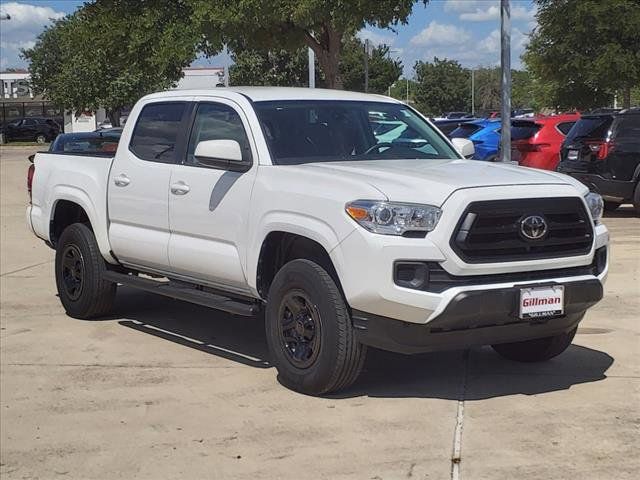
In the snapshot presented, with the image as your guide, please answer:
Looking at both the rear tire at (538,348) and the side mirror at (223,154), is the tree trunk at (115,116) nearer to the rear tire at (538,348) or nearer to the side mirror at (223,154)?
the side mirror at (223,154)

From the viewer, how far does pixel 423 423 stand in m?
5.29

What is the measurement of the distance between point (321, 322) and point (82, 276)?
3259mm

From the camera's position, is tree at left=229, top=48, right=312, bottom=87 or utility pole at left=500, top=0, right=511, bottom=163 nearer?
utility pole at left=500, top=0, right=511, bottom=163

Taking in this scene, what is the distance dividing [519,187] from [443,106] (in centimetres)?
9071

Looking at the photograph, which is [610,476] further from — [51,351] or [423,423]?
[51,351]

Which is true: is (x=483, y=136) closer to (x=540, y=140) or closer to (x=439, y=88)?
(x=540, y=140)

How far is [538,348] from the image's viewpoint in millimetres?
6523

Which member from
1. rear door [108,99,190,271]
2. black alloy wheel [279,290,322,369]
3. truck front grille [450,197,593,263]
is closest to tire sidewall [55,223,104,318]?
rear door [108,99,190,271]

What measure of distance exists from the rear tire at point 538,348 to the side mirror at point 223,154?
2.17 meters

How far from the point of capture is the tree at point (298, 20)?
654 inches

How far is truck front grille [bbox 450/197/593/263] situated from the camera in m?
5.25

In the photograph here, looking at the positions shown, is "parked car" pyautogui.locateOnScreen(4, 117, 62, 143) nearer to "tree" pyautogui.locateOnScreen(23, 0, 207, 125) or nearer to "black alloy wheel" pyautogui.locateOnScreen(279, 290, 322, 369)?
"tree" pyautogui.locateOnScreen(23, 0, 207, 125)

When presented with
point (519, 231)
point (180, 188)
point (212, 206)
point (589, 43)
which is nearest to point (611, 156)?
point (180, 188)

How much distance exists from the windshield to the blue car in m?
12.5
